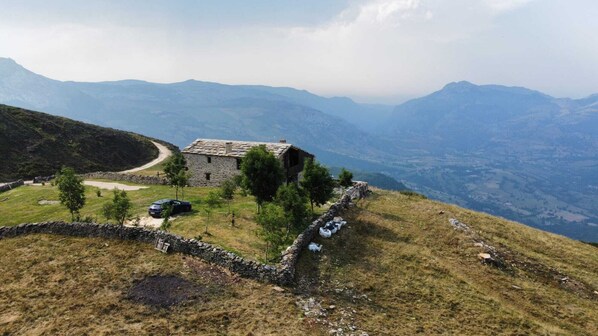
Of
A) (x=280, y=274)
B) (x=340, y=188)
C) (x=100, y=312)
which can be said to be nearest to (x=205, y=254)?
(x=280, y=274)

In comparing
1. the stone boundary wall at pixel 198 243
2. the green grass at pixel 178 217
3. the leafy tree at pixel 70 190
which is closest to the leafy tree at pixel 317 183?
the green grass at pixel 178 217

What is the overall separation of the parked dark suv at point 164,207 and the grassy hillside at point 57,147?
6407cm

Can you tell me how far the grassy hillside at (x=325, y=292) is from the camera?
17.3 metres

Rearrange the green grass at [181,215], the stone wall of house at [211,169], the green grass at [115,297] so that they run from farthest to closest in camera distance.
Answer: the stone wall of house at [211,169], the green grass at [181,215], the green grass at [115,297]

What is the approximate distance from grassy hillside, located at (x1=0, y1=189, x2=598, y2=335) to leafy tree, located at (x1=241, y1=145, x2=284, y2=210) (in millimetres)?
10330

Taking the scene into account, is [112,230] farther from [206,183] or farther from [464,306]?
[206,183]

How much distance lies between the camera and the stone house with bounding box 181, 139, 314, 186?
55.7 m

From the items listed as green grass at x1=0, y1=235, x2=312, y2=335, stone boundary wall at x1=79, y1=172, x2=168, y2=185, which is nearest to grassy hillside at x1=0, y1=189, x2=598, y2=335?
green grass at x1=0, y1=235, x2=312, y2=335

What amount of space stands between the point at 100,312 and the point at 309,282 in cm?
1139

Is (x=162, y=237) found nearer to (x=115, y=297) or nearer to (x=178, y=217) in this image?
(x=115, y=297)

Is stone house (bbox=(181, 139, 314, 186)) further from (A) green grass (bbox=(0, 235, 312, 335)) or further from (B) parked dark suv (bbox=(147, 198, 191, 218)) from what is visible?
(A) green grass (bbox=(0, 235, 312, 335))

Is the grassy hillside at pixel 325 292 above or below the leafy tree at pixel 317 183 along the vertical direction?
below

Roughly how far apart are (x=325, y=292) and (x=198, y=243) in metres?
8.97

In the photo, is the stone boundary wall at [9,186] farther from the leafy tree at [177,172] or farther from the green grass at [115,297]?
the green grass at [115,297]
